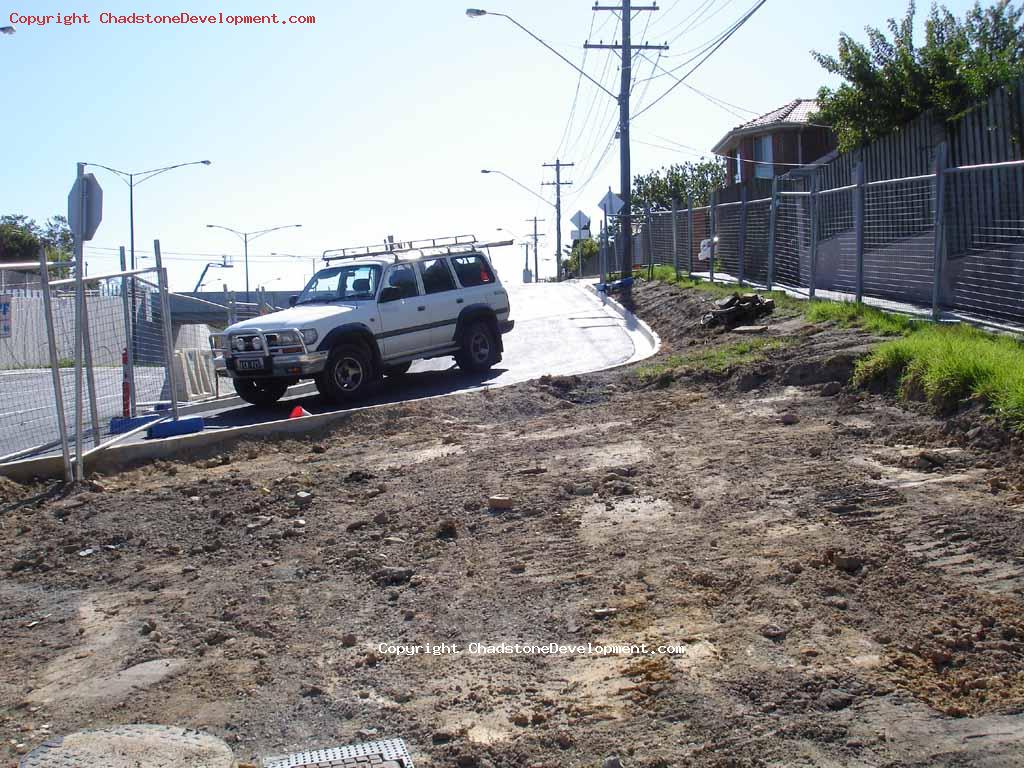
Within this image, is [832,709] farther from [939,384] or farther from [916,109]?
[916,109]

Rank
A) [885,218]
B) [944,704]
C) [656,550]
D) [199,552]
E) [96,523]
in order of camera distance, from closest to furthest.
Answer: [944,704] < [656,550] < [199,552] < [96,523] < [885,218]

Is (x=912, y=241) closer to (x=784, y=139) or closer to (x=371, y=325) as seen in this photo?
(x=371, y=325)

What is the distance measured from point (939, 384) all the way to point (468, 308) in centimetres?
903

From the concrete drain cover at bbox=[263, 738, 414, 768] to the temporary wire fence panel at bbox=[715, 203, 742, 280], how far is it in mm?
18992

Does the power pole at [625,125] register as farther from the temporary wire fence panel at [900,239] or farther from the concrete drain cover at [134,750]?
the concrete drain cover at [134,750]

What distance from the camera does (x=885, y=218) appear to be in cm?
1378

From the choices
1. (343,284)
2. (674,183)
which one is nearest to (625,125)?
(343,284)

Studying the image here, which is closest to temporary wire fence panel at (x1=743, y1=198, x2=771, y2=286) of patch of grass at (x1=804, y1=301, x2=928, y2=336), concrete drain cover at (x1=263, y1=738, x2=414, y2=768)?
patch of grass at (x1=804, y1=301, x2=928, y2=336)

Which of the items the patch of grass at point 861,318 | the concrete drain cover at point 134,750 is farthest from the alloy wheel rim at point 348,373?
the concrete drain cover at point 134,750

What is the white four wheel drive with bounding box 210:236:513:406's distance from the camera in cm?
1338

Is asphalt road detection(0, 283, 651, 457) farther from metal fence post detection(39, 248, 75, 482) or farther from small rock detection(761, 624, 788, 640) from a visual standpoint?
small rock detection(761, 624, 788, 640)

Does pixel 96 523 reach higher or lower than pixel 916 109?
lower

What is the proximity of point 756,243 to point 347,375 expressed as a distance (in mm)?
10500

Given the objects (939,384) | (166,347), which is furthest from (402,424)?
(939,384)
